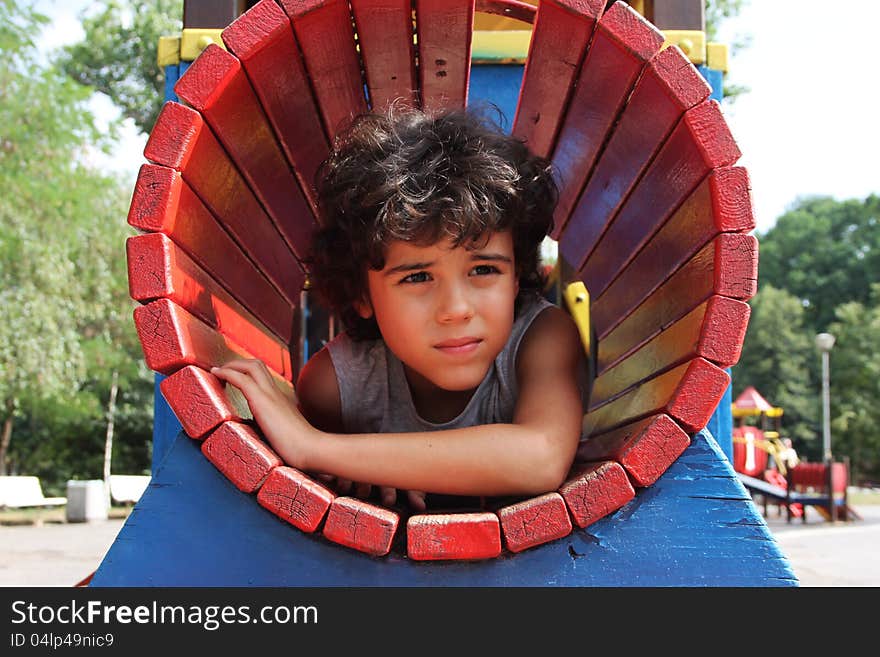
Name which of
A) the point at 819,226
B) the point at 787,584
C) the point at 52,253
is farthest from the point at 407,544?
the point at 819,226

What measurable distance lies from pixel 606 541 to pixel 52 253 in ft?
45.3

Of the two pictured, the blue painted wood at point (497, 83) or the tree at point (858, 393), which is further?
the tree at point (858, 393)

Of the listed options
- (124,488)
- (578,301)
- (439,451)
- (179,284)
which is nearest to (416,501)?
(439,451)

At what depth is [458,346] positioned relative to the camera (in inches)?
71.9

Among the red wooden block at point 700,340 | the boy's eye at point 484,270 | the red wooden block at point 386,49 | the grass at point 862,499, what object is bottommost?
the grass at point 862,499

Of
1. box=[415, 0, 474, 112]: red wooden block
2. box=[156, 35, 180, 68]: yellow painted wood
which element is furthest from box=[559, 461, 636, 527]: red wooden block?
box=[156, 35, 180, 68]: yellow painted wood

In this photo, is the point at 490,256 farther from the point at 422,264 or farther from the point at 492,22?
the point at 492,22

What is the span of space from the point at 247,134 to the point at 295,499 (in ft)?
3.03

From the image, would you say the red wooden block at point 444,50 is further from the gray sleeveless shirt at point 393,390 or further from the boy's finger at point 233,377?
the boy's finger at point 233,377

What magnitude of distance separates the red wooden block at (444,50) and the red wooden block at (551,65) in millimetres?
178

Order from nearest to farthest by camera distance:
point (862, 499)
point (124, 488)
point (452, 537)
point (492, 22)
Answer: point (452, 537) < point (492, 22) < point (124, 488) < point (862, 499)

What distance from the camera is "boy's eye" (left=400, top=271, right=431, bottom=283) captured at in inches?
71.7

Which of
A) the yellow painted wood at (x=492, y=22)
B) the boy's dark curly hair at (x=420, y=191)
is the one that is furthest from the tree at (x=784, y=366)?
the boy's dark curly hair at (x=420, y=191)

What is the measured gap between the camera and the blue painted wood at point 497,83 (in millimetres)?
2967
